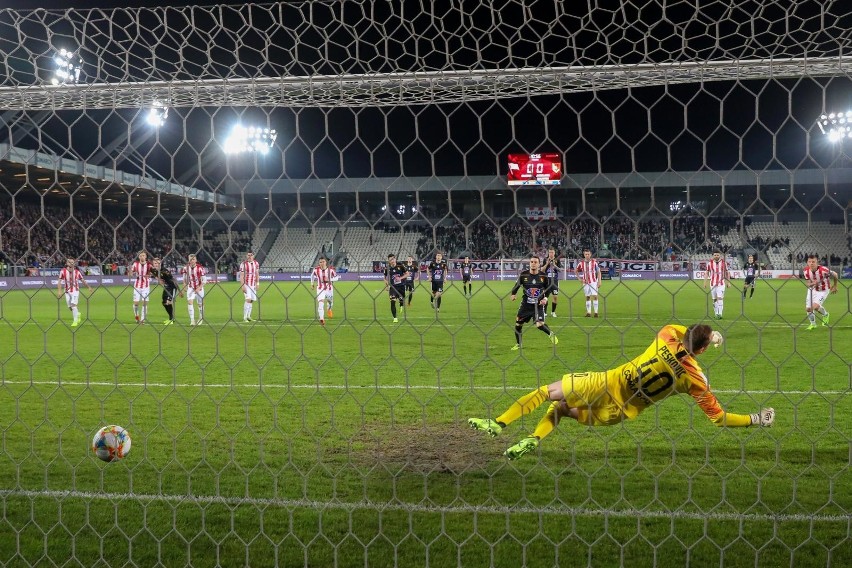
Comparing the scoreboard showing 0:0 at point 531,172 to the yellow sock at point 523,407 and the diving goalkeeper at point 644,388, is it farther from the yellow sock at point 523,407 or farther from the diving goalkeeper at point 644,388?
the yellow sock at point 523,407

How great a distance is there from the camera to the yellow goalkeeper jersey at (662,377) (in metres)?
4.66

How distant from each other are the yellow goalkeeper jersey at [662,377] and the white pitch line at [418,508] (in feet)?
2.40

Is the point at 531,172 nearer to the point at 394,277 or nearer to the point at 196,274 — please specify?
the point at 394,277

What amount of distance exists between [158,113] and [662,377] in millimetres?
3767

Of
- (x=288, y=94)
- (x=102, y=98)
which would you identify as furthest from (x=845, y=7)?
(x=102, y=98)

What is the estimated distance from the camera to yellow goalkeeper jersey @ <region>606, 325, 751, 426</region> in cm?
466

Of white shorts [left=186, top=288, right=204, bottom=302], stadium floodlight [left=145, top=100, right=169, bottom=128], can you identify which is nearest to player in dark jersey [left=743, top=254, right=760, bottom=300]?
stadium floodlight [left=145, top=100, right=169, bottom=128]

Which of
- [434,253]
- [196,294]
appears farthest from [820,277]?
[196,294]

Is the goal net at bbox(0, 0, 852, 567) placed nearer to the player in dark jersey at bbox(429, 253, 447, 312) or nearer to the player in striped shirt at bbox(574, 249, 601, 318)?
the player in dark jersey at bbox(429, 253, 447, 312)

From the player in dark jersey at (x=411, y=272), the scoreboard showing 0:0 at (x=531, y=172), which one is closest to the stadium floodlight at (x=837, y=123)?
the scoreboard showing 0:0 at (x=531, y=172)

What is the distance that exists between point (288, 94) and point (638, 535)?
120 inches

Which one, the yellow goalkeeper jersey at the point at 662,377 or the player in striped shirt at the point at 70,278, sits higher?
the player in striped shirt at the point at 70,278

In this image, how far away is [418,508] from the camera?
14.1 ft

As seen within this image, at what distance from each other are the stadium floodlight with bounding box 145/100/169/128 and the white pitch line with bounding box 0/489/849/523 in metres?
2.16
